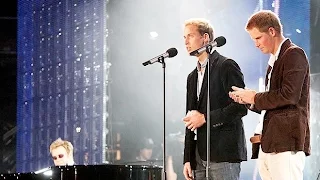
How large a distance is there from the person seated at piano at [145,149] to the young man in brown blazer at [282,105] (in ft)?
10.5

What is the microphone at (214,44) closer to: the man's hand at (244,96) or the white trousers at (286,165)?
the man's hand at (244,96)

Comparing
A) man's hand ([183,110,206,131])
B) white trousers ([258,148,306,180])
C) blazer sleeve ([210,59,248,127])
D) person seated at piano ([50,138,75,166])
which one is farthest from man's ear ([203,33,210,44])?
person seated at piano ([50,138,75,166])

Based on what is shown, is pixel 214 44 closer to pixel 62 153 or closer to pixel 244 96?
pixel 244 96

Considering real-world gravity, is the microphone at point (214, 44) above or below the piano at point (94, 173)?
above

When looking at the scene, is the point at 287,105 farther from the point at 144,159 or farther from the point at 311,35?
the point at 144,159

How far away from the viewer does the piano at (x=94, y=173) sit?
11.9 ft

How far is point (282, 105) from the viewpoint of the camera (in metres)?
3.22

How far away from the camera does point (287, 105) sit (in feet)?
10.7

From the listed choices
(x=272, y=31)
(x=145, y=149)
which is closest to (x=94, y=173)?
(x=272, y=31)

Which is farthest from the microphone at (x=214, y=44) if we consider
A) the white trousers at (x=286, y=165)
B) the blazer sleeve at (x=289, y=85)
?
the white trousers at (x=286, y=165)

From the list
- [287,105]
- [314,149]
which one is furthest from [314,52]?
[287,105]

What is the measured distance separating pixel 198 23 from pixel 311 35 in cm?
181

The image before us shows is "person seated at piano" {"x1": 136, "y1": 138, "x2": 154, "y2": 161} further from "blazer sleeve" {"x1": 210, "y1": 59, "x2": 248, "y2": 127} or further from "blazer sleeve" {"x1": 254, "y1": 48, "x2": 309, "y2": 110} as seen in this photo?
"blazer sleeve" {"x1": 254, "y1": 48, "x2": 309, "y2": 110}

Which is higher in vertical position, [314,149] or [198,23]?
[198,23]
